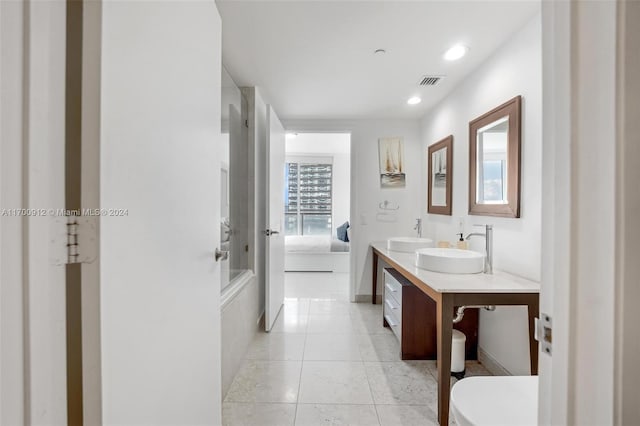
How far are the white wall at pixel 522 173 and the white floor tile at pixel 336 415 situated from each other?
102 cm

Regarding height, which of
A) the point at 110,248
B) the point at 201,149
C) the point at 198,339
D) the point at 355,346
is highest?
the point at 201,149

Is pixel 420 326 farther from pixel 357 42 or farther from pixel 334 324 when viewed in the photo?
pixel 357 42

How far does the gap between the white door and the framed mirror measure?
5.56 ft

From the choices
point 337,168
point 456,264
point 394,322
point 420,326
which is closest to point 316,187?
point 337,168

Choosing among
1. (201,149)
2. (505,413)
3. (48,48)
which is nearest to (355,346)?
(505,413)

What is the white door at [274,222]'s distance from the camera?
2.71m

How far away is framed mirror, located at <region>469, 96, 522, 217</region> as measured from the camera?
1.84 metres

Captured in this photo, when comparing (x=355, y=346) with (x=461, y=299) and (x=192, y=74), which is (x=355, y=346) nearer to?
(x=461, y=299)

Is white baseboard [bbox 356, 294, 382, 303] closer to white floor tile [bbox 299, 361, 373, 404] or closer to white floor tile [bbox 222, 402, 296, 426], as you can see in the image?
white floor tile [bbox 299, 361, 373, 404]

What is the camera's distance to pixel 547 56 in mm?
547

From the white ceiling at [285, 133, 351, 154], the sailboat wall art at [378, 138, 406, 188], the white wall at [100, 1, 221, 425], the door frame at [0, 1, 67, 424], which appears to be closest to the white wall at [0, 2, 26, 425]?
the door frame at [0, 1, 67, 424]

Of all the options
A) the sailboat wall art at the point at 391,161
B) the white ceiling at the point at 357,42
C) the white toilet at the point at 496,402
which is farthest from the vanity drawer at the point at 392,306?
the white ceiling at the point at 357,42

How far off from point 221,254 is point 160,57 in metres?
0.82

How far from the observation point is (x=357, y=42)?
6.34 ft
